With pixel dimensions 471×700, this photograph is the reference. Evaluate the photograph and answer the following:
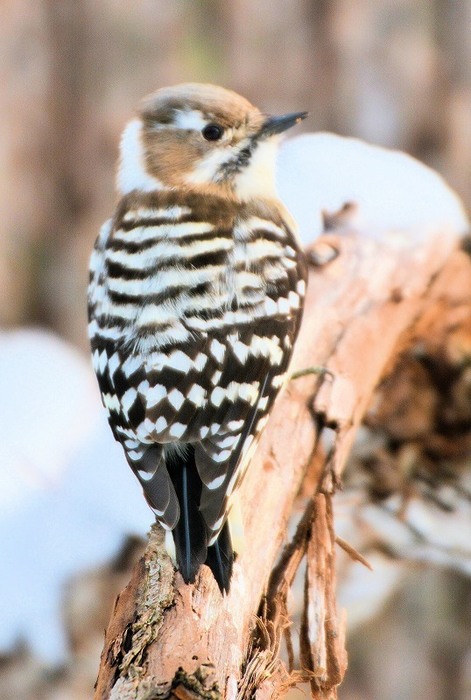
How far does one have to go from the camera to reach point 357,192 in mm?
1965

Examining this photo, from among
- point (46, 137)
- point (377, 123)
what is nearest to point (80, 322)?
point (46, 137)

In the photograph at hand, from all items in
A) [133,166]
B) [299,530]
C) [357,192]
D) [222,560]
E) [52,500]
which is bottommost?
[52,500]

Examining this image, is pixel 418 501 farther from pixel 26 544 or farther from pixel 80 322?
pixel 80 322

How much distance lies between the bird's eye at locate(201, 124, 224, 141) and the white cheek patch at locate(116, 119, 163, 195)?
0.13 meters

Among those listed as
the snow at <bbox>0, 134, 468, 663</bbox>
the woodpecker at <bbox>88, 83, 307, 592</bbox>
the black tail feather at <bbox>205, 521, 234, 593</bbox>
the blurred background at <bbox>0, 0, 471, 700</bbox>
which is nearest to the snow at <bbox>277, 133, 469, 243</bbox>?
the snow at <bbox>0, 134, 468, 663</bbox>

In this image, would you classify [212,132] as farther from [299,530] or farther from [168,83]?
[168,83]

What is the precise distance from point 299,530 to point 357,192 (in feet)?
2.93

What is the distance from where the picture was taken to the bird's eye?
1601 millimetres

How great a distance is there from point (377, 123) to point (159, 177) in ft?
4.47

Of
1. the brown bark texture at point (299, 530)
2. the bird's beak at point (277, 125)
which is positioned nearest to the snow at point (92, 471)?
the brown bark texture at point (299, 530)

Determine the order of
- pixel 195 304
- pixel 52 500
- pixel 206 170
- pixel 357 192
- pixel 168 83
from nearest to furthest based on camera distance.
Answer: pixel 195 304 → pixel 206 170 → pixel 357 192 → pixel 52 500 → pixel 168 83

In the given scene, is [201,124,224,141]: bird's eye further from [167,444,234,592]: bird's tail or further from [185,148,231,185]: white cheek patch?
[167,444,234,592]: bird's tail

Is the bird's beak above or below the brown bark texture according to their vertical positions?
above

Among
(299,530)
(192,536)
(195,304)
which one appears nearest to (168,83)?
(195,304)
